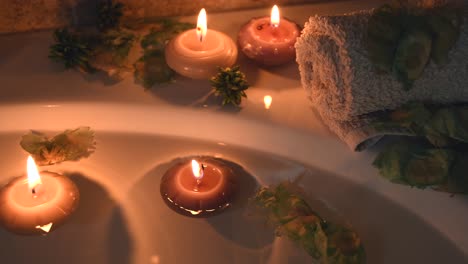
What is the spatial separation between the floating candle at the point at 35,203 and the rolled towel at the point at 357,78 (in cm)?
38

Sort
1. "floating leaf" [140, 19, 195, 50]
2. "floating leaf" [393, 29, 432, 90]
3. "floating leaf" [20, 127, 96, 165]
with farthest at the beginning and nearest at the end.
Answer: "floating leaf" [140, 19, 195, 50] → "floating leaf" [20, 127, 96, 165] → "floating leaf" [393, 29, 432, 90]

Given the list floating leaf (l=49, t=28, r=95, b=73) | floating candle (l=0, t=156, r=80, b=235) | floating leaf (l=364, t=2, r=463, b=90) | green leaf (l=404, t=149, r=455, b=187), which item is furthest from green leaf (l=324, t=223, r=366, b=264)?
floating leaf (l=49, t=28, r=95, b=73)

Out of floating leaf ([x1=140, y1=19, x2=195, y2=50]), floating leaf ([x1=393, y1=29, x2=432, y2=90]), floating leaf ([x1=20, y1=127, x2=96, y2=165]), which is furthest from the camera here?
floating leaf ([x1=140, y1=19, x2=195, y2=50])

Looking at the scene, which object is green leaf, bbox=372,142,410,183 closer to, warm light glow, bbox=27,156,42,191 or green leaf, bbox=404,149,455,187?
green leaf, bbox=404,149,455,187

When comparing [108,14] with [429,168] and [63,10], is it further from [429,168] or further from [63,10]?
[429,168]

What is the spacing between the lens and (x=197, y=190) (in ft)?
2.29

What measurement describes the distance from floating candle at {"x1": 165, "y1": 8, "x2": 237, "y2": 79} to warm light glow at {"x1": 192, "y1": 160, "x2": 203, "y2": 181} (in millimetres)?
149

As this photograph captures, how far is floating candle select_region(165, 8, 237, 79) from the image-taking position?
0.76 metres

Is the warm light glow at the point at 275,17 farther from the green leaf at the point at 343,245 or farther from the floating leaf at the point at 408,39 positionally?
the green leaf at the point at 343,245

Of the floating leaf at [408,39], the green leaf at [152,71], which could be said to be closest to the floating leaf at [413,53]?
the floating leaf at [408,39]

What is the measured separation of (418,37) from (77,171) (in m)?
0.51

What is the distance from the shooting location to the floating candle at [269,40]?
81 cm

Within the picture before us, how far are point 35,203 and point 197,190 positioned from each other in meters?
0.22

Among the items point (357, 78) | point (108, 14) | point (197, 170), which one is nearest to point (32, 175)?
point (197, 170)
